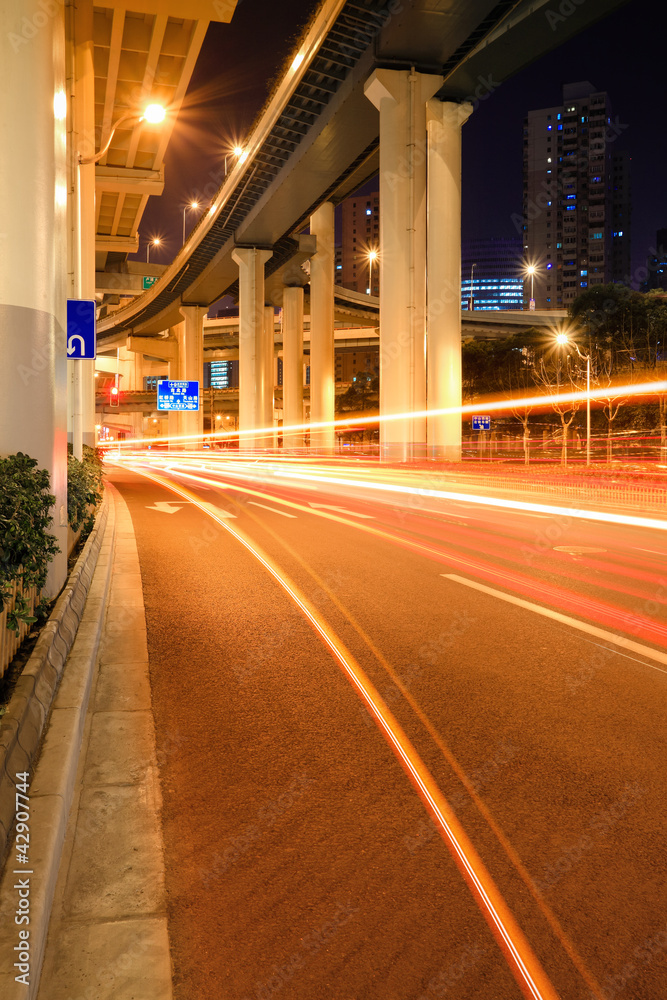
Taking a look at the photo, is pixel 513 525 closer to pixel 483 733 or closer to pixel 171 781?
pixel 483 733

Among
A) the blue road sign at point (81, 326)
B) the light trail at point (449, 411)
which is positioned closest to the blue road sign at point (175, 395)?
the light trail at point (449, 411)

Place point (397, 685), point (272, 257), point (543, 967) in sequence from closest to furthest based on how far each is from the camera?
point (543, 967)
point (397, 685)
point (272, 257)

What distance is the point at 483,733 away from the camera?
195 inches

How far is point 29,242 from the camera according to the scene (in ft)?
23.6

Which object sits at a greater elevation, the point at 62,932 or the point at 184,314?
the point at 184,314

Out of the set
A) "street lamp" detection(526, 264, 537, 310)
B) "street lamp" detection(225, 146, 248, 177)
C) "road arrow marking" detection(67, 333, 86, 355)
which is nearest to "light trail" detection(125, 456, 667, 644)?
"road arrow marking" detection(67, 333, 86, 355)

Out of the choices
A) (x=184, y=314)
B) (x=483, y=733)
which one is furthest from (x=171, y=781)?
(x=184, y=314)

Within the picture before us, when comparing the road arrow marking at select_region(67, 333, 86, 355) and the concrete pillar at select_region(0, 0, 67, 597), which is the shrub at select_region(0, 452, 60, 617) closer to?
the concrete pillar at select_region(0, 0, 67, 597)

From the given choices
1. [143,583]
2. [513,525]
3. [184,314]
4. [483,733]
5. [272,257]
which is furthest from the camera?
[184,314]

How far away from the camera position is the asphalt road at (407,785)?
111 inches

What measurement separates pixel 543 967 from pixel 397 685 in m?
3.21

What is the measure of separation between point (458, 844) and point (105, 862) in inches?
61.9

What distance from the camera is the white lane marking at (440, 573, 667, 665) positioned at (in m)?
6.77

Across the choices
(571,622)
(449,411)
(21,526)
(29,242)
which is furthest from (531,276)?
(21,526)
